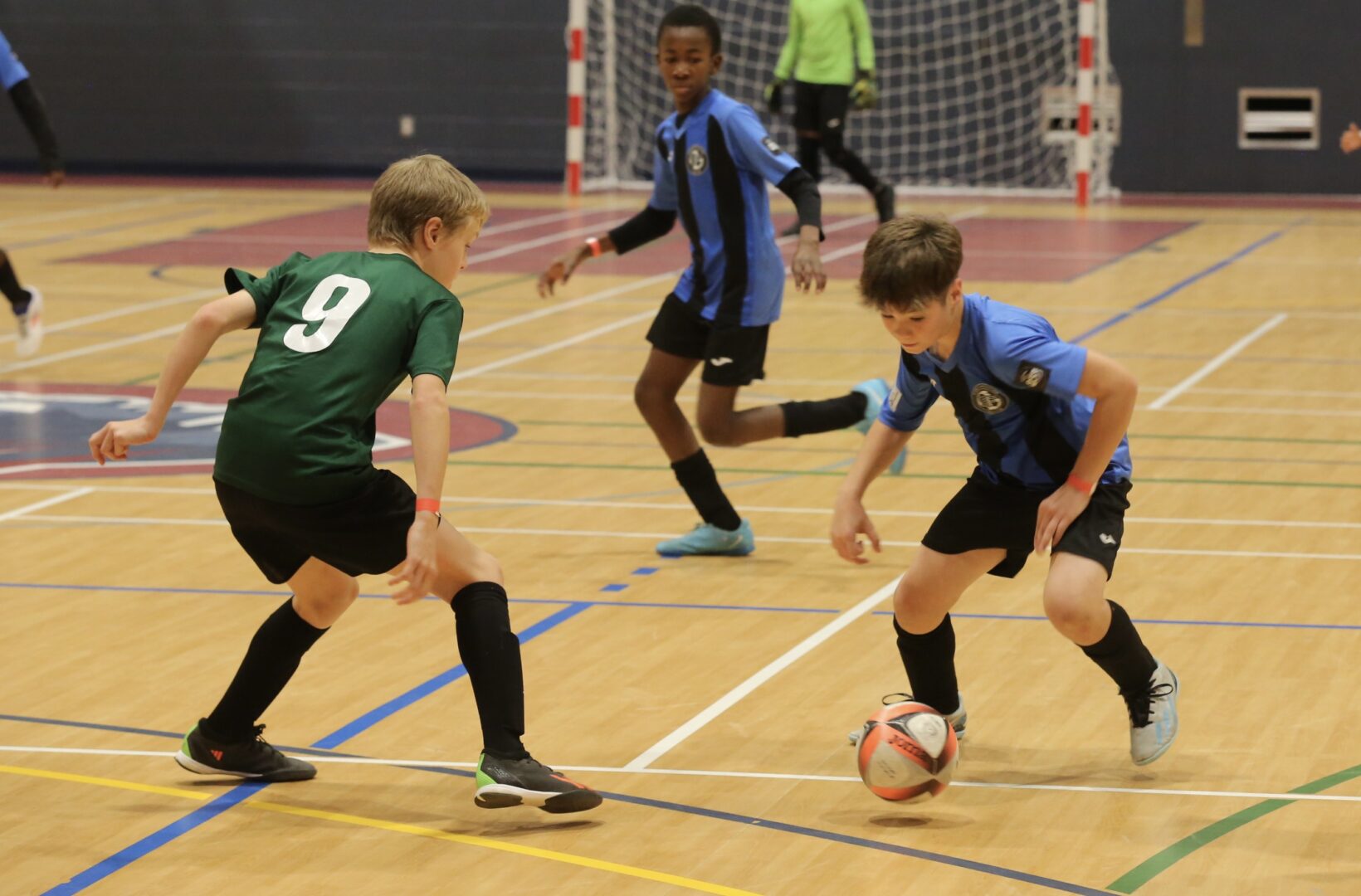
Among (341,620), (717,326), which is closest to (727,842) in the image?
(341,620)

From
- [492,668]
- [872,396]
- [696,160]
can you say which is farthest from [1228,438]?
[492,668]

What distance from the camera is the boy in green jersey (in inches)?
152

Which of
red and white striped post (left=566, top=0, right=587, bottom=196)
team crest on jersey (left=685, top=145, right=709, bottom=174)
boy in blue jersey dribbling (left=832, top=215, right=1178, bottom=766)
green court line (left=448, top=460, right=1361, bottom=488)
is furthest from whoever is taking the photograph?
red and white striped post (left=566, top=0, right=587, bottom=196)

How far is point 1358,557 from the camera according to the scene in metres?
6.27

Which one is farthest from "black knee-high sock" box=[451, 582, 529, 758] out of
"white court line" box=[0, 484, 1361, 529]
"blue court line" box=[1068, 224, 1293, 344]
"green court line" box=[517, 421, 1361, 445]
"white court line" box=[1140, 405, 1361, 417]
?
"blue court line" box=[1068, 224, 1293, 344]

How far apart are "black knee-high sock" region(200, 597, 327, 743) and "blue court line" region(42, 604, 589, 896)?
13cm

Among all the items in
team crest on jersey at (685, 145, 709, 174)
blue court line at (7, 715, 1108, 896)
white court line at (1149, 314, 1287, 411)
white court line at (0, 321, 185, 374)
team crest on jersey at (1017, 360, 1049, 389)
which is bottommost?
white court line at (1149, 314, 1287, 411)

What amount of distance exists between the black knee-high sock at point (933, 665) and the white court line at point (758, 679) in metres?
0.52

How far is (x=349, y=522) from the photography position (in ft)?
12.8

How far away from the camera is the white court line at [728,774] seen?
413 centimetres

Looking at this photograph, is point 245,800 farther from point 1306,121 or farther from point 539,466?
point 1306,121

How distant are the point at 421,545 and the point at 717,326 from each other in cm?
282

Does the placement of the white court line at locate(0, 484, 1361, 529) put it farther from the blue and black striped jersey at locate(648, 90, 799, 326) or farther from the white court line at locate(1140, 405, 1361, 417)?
the white court line at locate(1140, 405, 1361, 417)

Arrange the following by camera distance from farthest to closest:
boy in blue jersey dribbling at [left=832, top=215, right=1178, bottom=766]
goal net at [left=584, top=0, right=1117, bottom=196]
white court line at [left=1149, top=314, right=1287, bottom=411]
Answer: goal net at [left=584, top=0, right=1117, bottom=196], white court line at [left=1149, top=314, right=1287, bottom=411], boy in blue jersey dribbling at [left=832, top=215, right=1178, bottom=766]
